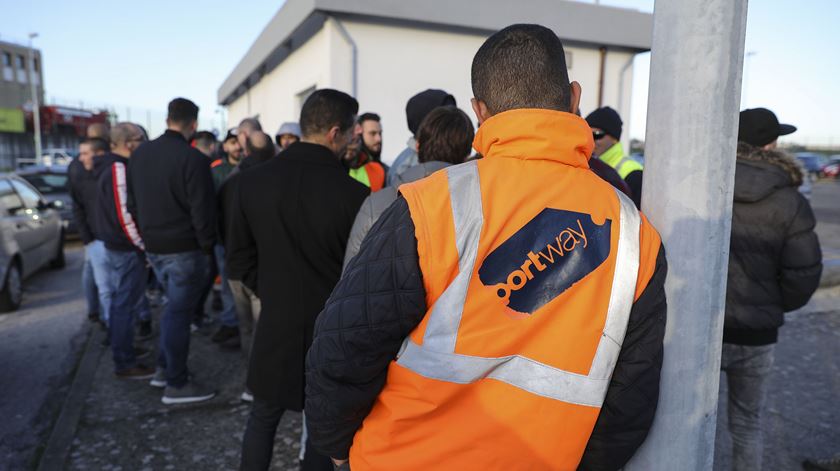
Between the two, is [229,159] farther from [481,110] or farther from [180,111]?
[481,110]

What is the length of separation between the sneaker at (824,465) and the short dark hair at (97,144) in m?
6.18

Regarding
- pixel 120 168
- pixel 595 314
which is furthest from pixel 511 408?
pixel 120 168

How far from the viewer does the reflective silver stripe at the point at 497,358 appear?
1.24 metres

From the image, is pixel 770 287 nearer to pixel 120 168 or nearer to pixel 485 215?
pixel 485 215

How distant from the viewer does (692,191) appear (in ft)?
4.30

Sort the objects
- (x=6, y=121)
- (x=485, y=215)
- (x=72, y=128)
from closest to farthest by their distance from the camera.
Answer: (x=485, y=215)
(x=6, y=121)
(x=72, y=128)

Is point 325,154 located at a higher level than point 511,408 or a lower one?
higher

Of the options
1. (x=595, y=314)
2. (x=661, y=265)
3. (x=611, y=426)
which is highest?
(x=661, y=265)

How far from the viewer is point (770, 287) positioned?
8.64 ft

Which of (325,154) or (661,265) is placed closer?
(661,265)

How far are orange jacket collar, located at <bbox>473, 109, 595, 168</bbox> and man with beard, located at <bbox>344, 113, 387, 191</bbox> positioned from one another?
2.51 m

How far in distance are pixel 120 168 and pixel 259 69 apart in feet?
38.7

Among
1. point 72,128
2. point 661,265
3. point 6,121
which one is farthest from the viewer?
point 72,128

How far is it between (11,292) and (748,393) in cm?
746
